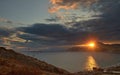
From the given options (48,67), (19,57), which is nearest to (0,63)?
(48,67)

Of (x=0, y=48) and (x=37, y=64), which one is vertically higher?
(x=0, y=48)

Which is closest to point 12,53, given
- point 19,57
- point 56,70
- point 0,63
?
point 19,57

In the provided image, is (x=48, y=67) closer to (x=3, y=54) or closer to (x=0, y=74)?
(x=3, y=54)

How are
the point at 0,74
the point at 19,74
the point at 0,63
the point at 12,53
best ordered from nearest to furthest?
the point at 19,74 < the point at 0,74 < the point at 0,63 < the point at 12,53

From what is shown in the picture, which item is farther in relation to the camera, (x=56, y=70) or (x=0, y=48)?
(x=0, y=48)

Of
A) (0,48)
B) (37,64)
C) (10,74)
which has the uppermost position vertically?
(0,48)

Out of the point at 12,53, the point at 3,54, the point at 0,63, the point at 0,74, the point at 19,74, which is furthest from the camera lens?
the point at 12,53

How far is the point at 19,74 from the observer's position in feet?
57.7

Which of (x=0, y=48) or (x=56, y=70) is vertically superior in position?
(x=0, y=48)

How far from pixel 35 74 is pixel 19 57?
80.0ft

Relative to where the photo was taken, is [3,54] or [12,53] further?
[12,53]

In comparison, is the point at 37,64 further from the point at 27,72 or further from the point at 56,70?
the point at 27,72

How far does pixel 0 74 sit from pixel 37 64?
20.0 m

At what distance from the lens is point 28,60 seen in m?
41.4
